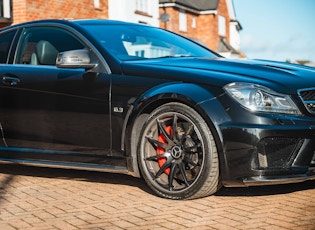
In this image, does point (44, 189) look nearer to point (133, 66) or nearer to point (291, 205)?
point (133, 66)

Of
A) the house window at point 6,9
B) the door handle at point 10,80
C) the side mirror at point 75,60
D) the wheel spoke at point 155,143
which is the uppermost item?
the house window at point 6,9

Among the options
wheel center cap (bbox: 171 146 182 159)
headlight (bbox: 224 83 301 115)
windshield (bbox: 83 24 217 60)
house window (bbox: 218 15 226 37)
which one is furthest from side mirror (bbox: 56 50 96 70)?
house window (bbox: 218 15 226 37)

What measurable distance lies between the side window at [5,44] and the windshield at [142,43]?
1.04 m

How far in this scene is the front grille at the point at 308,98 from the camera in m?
4.78

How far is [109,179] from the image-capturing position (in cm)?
618

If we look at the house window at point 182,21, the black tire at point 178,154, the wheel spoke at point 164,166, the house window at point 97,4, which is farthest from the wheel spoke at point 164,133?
the house window at point 182,21

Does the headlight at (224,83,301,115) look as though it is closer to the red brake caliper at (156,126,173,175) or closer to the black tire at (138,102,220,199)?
the black tire at (138,102,220,199)

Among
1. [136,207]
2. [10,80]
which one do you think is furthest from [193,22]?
[136,207]

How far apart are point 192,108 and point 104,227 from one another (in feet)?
4.11

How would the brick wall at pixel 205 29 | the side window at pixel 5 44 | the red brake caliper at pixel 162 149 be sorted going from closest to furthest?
the red brake caliper at pixel 162 149 < the side window at pixel 5 44 < the brick wall at pixel 205 29

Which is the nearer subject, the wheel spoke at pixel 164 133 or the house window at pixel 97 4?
the wheel spoke at pixel 164 133

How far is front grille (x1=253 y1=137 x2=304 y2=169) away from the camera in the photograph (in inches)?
182

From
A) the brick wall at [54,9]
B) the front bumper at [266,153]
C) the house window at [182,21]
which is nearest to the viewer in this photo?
the front bumper at [266,153]

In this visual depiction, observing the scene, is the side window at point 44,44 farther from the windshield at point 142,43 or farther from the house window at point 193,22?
the house window at point 193,22
